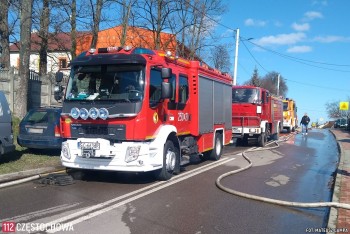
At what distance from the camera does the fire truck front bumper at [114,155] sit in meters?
8.36

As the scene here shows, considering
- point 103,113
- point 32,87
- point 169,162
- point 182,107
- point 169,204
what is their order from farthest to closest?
1. point 32,87
2. point 182,107
3. point 169,162
4. point 103,113
5. point 169,204

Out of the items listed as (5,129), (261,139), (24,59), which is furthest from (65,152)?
(261,139)

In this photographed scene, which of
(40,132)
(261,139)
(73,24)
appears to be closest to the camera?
(40,132)

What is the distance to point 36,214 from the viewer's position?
6195 mm

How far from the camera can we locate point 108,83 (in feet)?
28.6

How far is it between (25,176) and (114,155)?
97.2 inches

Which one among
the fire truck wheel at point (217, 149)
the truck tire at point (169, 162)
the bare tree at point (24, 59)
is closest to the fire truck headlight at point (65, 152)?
the truck tire at point (169, 162)

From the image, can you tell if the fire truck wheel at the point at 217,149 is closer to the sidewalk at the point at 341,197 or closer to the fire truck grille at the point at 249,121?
the sidewalk at the point at 341,197

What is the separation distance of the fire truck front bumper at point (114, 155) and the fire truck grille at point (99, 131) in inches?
4.4

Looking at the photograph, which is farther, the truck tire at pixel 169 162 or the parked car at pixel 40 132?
the parked car at pixel 40 132

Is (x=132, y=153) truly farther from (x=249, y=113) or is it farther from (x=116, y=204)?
(x=249, y=113)

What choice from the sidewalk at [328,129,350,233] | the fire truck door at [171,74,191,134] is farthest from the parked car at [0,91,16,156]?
the sidewalk at [328,129,350,233]

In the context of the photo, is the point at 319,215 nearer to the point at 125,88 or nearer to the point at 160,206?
the point at 160,206

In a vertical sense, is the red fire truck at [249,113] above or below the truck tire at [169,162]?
above
